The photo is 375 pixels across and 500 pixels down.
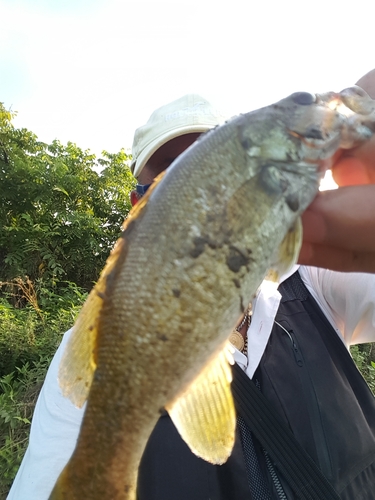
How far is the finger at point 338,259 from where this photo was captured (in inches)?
60.1

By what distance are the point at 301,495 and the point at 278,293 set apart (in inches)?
42.9

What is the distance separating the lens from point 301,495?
5.85 ft

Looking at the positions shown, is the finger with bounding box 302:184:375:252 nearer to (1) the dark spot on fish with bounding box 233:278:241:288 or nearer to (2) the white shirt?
(1) the dark spot on fish with bounding box 233:278:241:288

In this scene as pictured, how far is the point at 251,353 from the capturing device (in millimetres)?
2193

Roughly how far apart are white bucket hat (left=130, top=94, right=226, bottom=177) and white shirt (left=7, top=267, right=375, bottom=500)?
4.39ft

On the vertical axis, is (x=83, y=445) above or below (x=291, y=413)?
above

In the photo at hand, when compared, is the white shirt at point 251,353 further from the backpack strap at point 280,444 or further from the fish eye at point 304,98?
the fish eye at point 304,98

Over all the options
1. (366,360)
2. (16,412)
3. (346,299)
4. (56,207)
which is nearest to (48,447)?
(346,299)

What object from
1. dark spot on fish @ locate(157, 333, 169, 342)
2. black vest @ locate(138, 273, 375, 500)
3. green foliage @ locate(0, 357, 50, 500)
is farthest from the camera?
green foliage @ locate(0, 357, 50, 500)

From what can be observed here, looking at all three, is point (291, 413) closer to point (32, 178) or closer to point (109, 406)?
point (109, 406)

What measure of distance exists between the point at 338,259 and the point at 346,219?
0.26 m

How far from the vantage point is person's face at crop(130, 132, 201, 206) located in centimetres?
292

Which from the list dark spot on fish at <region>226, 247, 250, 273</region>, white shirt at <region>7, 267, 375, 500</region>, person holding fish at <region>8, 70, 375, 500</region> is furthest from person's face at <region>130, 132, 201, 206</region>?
dark spot on fish at <region>226, 247, 250, 273</region>

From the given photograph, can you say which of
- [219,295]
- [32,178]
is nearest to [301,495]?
[219,295]
